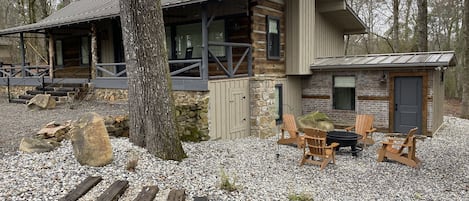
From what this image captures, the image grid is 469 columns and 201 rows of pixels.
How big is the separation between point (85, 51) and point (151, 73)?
10554mm

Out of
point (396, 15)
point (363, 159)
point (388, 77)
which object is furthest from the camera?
point (396, 15)

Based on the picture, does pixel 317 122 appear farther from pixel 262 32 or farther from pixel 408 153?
pixel 408 153

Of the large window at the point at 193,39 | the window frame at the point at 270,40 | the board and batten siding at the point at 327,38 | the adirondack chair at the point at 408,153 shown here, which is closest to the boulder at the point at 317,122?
the window frame at the point at 270,40

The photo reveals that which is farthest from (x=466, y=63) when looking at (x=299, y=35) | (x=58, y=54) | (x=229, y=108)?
(x=58, y=54)

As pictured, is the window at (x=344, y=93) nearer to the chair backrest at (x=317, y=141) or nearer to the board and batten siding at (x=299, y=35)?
the board and batten siding at (x=299, y=35)

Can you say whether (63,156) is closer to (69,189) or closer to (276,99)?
(69,189)

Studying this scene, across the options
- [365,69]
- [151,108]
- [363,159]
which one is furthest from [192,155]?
[365,69]

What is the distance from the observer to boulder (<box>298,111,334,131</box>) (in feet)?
36.2

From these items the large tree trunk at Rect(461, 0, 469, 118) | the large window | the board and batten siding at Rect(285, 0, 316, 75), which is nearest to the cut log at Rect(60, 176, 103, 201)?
the large window

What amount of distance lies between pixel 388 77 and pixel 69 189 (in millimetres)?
9475

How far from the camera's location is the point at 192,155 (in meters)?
6.57

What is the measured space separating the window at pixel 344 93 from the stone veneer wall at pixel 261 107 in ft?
9.34

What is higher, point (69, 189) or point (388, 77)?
point (388, 77)

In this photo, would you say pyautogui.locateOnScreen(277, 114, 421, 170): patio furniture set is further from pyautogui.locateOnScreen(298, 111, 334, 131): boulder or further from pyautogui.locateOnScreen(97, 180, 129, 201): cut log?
pyautogui.locateOnScreen(97, 180, 129, 201): cut log
